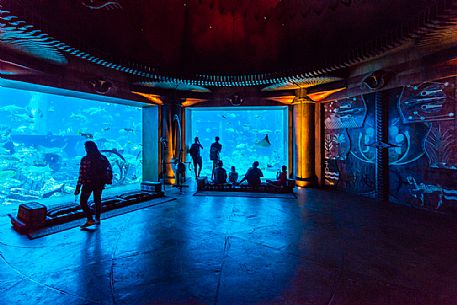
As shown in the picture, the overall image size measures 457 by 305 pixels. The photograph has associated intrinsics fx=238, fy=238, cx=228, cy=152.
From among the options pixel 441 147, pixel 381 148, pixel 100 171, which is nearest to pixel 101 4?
pixel 100 171

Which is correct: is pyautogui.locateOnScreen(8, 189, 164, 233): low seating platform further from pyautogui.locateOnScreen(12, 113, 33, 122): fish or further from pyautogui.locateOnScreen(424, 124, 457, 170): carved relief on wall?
pyautogui.locateOnScreen(12, 113, 33, 122): fish

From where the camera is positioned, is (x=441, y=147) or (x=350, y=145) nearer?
(x=441, y=147)

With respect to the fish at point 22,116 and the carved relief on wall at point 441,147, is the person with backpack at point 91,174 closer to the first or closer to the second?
the carved relief on wall at point 441,147

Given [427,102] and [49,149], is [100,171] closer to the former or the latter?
[427,102]

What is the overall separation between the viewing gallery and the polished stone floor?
Result: 3 centimetres

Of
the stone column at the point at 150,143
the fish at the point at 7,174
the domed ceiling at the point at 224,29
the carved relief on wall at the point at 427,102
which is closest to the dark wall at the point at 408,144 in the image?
the carved relief on wall at the point at 427,102

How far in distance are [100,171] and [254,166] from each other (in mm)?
5607

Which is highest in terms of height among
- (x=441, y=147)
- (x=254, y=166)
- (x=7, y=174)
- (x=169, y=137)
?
(x=169, y=137)

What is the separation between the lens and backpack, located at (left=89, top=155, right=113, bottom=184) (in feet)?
17.1

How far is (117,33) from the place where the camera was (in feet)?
22.1

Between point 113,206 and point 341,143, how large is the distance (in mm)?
8530

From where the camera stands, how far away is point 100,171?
17.5 feet

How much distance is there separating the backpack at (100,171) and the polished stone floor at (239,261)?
1.07m

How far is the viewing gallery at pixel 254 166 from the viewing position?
317 centimetres
